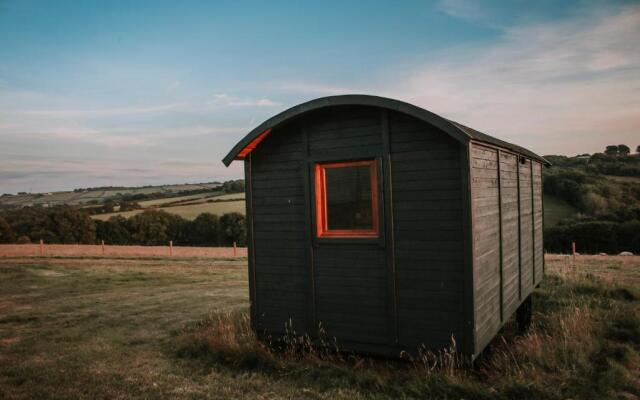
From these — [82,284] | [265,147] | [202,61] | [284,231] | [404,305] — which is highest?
[202,61]

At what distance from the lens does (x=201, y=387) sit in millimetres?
5895

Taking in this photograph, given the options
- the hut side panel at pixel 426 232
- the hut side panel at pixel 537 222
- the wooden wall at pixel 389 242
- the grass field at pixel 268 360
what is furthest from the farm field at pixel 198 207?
the hut side panel at pixel 426 232

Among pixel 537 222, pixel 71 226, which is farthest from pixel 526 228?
pixel 71 226

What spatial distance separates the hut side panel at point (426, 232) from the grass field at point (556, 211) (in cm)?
4729

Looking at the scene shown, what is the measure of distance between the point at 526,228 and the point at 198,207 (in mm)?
51392

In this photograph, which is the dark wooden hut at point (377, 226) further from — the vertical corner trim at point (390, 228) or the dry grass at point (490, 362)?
the dry grass at point (490, 362)

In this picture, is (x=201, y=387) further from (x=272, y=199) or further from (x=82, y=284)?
(x=82, y=284)

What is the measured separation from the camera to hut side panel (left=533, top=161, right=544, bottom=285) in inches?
410

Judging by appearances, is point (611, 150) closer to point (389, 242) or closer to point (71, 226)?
point (71, 226)

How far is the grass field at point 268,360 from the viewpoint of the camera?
5.58 m

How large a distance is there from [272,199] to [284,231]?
596 millimetres

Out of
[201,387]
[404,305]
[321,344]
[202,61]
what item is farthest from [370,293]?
[202,61]

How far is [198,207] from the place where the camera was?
5628 centimetres

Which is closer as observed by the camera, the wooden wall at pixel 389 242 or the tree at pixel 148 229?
the wooden wall at pixel 389 242
